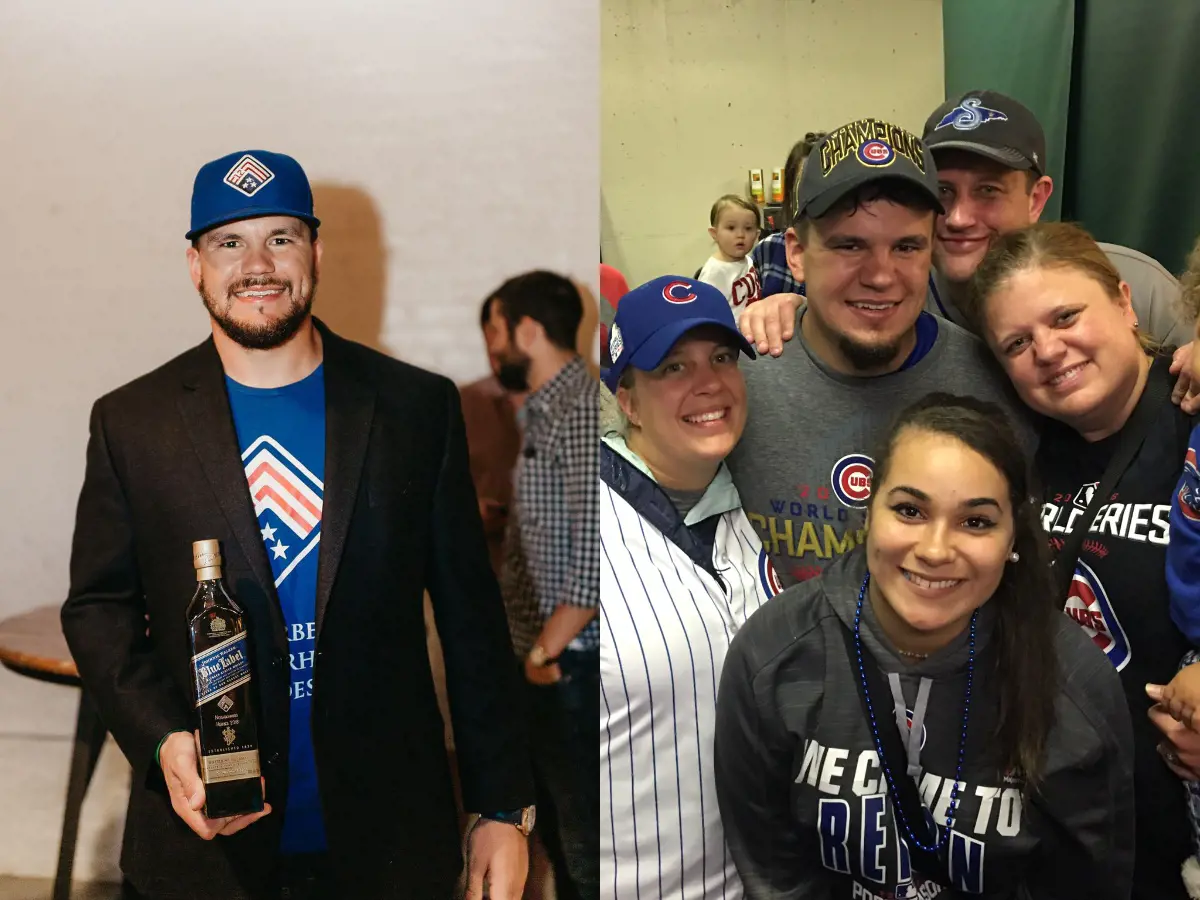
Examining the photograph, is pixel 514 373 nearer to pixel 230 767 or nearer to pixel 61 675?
pixel 230 767

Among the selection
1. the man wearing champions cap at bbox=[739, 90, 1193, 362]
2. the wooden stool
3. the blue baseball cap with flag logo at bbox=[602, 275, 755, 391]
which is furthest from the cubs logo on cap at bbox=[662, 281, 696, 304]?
the wooden stool

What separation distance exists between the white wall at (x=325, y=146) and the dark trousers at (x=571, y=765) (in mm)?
511

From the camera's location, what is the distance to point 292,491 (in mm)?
1320

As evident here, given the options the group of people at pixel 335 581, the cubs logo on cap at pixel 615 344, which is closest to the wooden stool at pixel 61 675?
the group of people at pixel 335 581

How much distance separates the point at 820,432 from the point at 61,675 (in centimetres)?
122

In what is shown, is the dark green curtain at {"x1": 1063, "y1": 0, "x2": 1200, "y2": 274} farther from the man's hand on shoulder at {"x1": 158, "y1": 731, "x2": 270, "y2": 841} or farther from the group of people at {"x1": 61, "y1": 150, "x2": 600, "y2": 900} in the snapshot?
the man's hand on shoulder at {"x1": 158, "y1": 731, "x2": 270, "y2": 841}

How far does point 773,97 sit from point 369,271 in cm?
66

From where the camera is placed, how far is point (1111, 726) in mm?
1253

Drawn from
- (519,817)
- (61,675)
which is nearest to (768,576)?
(519,817)

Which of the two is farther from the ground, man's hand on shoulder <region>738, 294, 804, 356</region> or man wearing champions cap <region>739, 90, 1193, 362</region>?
man wearing champions cap <region>739, 90, 1193, 362</region>

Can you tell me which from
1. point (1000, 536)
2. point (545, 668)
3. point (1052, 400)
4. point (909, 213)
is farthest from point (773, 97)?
point (545, 668)

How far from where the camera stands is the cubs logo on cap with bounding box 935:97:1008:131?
132 centimetres

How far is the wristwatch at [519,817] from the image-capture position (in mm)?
1436

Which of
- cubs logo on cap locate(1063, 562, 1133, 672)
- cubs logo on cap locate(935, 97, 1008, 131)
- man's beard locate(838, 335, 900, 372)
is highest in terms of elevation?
cubs logo on cap locate(935, 97, 1008, 131)
